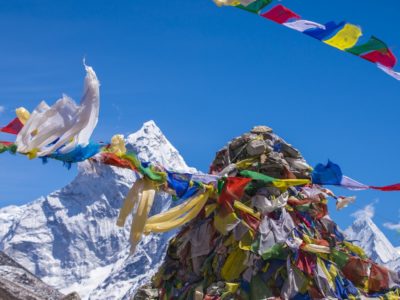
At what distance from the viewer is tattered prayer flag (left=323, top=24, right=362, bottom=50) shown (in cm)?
1076

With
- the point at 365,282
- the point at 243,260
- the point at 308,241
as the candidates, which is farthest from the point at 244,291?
the point at 365,282

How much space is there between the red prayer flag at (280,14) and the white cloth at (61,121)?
239 centimetres

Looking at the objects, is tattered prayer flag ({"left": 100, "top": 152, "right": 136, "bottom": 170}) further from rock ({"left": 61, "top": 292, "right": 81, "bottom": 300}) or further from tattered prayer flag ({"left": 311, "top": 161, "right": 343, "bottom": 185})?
tattered prayer flag ({"left": 311, "top": 161, "right": 343, "bottom": 185})

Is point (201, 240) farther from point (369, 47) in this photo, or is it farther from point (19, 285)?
point (369, 47)

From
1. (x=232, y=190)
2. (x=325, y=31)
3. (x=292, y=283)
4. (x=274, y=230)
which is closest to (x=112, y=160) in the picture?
(x=232, y=190)

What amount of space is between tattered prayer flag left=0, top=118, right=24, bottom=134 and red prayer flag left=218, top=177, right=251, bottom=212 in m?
3.81

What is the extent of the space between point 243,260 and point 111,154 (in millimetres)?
3241

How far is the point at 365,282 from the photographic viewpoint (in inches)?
598

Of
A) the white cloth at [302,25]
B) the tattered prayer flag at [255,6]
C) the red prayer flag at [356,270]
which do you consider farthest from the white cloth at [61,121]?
the red prayer flag at [356,270]

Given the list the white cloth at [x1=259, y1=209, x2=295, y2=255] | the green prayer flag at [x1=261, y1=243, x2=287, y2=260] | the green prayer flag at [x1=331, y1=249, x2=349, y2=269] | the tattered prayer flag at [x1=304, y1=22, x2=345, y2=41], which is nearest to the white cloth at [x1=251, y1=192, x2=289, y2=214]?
the white cloth at [x1=259, y1=209, x2=295, y2=255]

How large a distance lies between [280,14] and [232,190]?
4.51m

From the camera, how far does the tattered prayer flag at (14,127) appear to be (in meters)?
12.0

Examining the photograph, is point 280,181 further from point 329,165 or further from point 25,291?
point 25,291

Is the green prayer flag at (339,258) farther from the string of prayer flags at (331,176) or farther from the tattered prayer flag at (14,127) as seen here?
the tattered prayer flag at (14,127)
